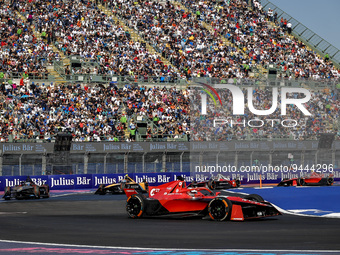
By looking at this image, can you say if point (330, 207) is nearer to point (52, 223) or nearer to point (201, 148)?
point (52, 223)

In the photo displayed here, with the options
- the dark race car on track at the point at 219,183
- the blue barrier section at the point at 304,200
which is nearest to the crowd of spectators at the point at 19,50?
the dark race car on track at the point at 219,183

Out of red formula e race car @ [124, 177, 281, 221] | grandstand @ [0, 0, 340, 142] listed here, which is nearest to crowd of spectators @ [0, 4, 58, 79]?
grandstand @ [0, 0, 340, 142]

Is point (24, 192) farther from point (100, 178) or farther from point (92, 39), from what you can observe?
point (92, 39)

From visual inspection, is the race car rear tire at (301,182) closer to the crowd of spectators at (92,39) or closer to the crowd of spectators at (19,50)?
the crowd of spectators at (92,39)

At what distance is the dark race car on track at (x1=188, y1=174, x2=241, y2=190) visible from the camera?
119 ft

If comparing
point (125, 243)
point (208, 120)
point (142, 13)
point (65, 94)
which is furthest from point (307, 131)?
point (125, 243)

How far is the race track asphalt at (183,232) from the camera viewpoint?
11336 millimetres

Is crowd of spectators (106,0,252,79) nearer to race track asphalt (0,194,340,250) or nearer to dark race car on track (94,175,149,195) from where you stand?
dark race car on track (94,175,149,195)

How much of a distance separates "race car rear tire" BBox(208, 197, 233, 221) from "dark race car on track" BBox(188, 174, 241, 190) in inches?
696

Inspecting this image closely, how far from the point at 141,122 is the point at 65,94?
5747 millimetres

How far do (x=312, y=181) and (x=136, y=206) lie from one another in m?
21.9

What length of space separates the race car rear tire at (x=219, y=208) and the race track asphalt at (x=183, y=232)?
355mm

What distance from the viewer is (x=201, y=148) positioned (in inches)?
1571

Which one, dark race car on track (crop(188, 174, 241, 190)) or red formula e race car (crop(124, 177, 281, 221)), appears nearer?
red formula e race car (crop(124, 177, 281, 221))
